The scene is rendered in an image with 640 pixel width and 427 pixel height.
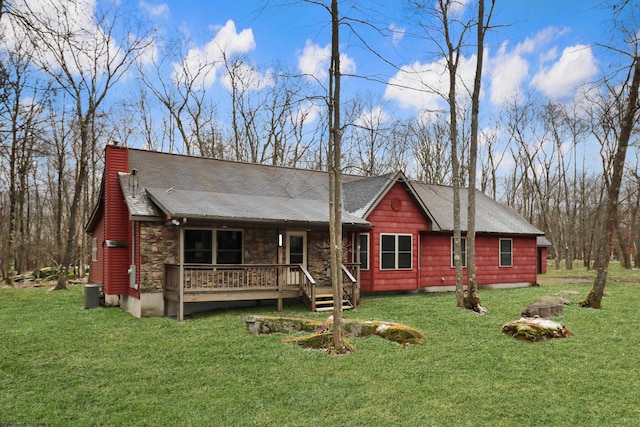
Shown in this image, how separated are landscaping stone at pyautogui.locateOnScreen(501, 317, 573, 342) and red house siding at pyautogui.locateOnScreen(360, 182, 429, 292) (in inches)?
289

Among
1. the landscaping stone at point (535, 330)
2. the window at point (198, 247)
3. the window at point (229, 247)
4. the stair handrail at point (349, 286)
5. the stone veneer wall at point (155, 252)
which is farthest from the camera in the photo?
the stair handrail at point (349, 286)

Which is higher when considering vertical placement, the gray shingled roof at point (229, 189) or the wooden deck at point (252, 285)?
the gray shingled roof at point (229, 189)

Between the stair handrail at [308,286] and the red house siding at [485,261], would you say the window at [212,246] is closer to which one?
the stair handrail at [308,286]

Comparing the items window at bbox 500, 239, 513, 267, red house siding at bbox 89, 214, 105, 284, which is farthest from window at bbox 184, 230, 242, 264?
window at bbox 500, 239, 513, 267

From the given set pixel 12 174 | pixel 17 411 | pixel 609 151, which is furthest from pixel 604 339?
pixel 609 151

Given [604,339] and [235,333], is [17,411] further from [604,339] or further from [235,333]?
[604,339]

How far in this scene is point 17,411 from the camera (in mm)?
6184

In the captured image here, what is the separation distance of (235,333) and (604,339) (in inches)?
310

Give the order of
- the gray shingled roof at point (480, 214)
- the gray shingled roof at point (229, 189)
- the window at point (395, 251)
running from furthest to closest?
the gray shingled roof at point (480, 214), the window at point (395, 251), the gray shingled roof at point (229, 189)

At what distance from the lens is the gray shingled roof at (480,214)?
65.8 ft

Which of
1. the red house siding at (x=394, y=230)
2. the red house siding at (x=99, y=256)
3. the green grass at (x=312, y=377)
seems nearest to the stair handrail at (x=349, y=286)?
the red house siding at (x=394, y=230)

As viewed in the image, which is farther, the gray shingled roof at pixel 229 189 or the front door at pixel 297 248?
the front door at pixel 297 248

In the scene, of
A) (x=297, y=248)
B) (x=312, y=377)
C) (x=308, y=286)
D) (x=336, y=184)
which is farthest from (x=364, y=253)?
(x=312, y=377)

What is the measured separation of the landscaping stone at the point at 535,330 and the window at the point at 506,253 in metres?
11.5
